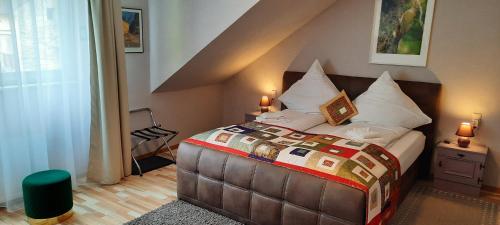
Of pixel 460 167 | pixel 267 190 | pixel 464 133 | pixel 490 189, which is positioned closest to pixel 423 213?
pixel 460 167

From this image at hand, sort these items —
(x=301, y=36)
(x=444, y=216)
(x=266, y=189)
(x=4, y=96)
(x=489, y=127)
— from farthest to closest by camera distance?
(x=301, y=36), (x=489, y=127), (x=444, y=216), (x=4, y=96), (x=266, y=189)

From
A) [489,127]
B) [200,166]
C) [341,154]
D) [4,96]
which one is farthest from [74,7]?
[489,127]

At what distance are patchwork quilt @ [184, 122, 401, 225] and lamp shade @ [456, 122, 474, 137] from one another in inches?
42.2

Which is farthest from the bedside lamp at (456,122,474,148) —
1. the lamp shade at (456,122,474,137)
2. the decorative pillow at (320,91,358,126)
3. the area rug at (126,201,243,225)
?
the area rug at (126,201,243,225)

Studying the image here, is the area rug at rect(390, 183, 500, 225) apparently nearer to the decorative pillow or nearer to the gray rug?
the gray rug

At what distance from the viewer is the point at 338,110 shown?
3.84m

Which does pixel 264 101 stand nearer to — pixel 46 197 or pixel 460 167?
pixel 460 167

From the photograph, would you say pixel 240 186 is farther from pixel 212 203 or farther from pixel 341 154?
pixel 341 154

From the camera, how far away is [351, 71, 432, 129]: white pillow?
11.9 feet

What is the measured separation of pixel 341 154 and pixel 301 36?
7.58 feet

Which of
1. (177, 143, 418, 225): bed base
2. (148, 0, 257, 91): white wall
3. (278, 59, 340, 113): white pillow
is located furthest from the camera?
(278, 59, 340, 113): white pillow

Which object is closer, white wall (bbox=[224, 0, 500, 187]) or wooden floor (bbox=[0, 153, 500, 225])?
wooden floor (bbox=[0, 153, 500, 225])

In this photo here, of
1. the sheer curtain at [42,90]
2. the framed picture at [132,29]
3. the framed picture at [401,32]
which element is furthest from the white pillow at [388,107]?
the sheer curtain at [42,90]

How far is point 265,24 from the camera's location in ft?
12.6
